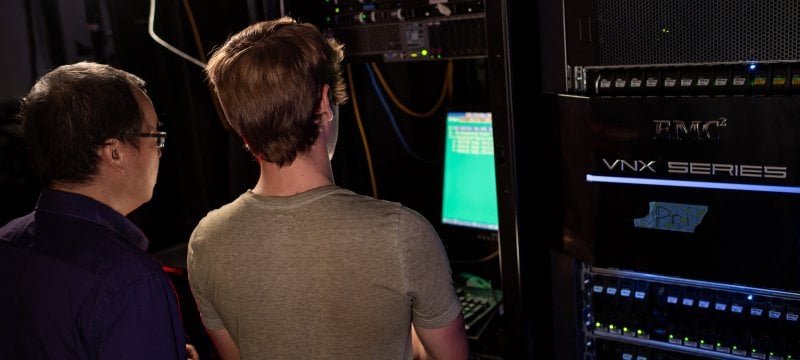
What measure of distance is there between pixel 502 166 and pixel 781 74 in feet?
1.67

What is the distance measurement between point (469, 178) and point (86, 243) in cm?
126

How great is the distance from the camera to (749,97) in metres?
1.22

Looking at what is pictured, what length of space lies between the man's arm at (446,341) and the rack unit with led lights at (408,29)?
2.02 feet

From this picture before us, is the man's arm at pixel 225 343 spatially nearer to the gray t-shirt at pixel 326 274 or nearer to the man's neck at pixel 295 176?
the gray t-shirt at pixel 326 274

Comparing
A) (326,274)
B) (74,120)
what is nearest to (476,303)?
(326,274)

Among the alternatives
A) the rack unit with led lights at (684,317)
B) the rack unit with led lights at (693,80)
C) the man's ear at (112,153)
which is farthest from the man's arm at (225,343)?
the rack unit with led lights at (693,80)

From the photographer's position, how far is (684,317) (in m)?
1.44

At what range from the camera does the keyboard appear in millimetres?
→ 1902

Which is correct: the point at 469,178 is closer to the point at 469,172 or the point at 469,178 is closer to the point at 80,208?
the point at 469,172

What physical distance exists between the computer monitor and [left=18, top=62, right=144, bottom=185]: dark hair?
1.11 m

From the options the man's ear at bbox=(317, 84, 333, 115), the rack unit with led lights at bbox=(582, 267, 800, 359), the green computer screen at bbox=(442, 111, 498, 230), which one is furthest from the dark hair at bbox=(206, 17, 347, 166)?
the green computer screen at bbox=(442, 111, 498, 230)

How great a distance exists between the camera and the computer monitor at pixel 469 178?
222 cm

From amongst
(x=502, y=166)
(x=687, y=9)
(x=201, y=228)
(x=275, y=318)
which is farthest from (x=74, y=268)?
(x=687, y=9)

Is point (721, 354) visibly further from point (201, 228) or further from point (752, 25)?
point (201, 228)
